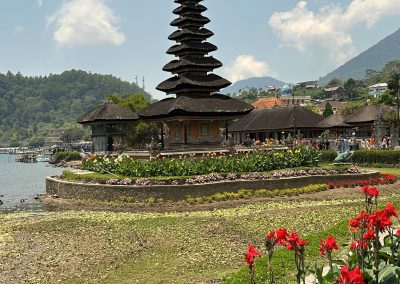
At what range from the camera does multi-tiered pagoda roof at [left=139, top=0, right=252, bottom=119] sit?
43.6 m

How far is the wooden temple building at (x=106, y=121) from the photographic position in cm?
4938

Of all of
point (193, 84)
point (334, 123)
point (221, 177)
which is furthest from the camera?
point (334, 123)

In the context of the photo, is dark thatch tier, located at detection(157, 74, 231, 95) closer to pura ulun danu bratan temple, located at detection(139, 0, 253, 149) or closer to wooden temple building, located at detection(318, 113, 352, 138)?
pura ulun danu bratan temple, located at detection(139, 0, 253, 149)

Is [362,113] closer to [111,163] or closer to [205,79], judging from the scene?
[205,79]

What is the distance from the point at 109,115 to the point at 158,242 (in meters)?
34.0

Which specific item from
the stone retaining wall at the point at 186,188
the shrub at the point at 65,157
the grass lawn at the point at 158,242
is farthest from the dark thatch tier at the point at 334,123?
the shrub at the point at 65,157

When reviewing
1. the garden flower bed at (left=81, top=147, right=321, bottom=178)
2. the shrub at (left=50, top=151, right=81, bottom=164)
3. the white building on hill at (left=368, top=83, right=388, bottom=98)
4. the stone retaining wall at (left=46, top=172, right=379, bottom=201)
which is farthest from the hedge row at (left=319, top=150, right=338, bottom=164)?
the white building on hill at (left=368, top=83, right=388, bottom=98)

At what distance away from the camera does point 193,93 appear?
4575 centimetres

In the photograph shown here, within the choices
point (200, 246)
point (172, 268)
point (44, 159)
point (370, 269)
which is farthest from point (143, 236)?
point (44, 159)

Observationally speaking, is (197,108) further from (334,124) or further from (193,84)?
(334,124)

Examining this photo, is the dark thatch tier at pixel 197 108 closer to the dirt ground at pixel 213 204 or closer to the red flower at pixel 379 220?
the dirt ground at pixel 213 204

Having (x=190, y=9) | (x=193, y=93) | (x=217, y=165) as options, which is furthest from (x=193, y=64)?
(x=217, y=165)

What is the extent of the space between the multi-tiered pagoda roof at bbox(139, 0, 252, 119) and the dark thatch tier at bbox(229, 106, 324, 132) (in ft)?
56.1

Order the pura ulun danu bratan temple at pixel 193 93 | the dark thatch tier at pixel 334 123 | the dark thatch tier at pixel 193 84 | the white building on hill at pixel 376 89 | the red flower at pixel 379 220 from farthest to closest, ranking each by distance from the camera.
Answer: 1. the white building on hill at pixel 376 89
2. the dark thatch tier at pixel 334 123
3. the dark thatch tier at pixel 193 84
4. the pura ulun danu bratan temple at pixel 193 93
5. the red flower at pixel 379 220
